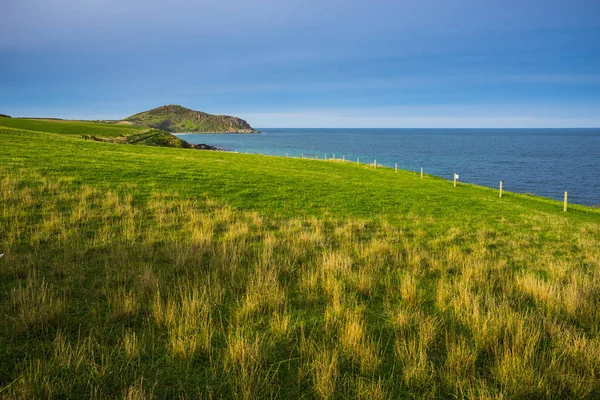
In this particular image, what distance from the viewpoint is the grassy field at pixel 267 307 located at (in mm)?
4668

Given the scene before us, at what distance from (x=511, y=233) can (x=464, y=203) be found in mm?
9802

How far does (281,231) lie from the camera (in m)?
13.9

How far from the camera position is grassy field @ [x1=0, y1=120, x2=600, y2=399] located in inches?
184

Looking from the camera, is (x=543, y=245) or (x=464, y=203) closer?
(x=543, y=245)

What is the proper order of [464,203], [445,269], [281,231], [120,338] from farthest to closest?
[464,203] < [281,231] < [445,269] < [120,338]

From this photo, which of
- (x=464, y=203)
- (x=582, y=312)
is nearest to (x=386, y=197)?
(x=464, y=203)

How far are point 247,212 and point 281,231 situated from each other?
11.1ft

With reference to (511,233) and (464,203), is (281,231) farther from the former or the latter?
(464,203)

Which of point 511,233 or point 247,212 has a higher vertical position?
point 247,212

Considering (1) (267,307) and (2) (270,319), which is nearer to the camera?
(2) (270,319)

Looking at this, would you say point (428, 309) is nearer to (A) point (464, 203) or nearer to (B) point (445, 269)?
(B) point (445, 269)

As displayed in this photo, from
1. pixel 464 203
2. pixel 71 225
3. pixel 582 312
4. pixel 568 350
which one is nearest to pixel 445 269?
pixel 582 312

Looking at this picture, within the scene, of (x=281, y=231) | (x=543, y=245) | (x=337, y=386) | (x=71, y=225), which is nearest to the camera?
(x=337, y=386)

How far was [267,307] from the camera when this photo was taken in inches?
275
